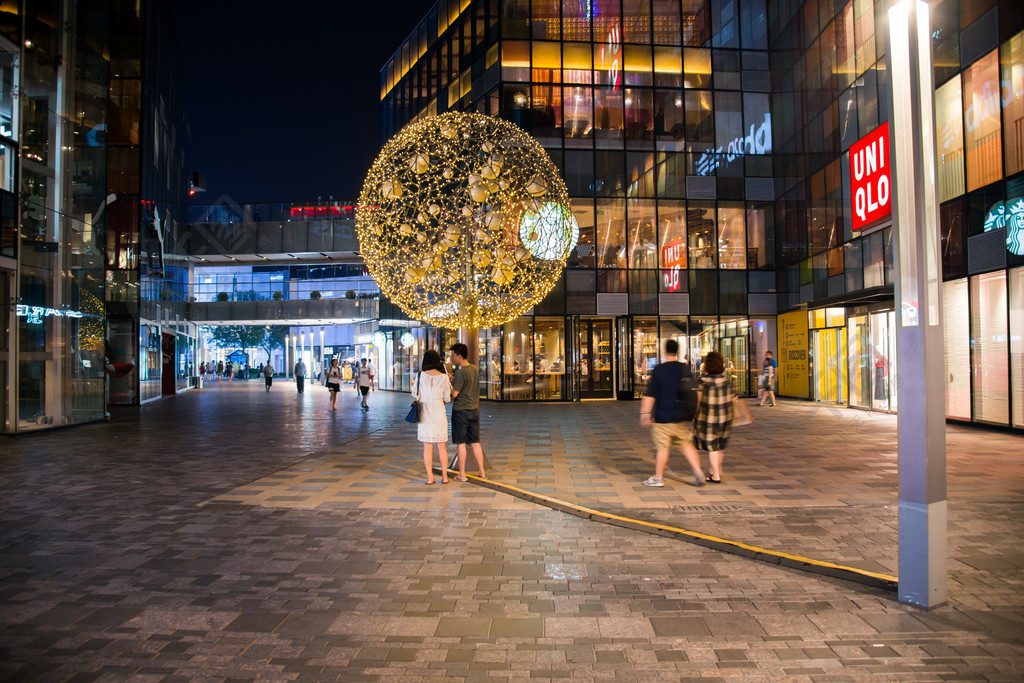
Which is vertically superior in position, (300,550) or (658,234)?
(658,234)

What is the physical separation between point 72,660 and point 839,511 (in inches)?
265

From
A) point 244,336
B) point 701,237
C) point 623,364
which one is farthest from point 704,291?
point 244,336

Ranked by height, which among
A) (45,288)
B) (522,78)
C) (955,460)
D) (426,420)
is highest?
(522,78)

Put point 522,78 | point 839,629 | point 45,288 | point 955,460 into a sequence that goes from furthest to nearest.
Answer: point 522,78, point 45,288, point 955,460, point 839,629

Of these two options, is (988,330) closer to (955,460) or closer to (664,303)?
(955,460)

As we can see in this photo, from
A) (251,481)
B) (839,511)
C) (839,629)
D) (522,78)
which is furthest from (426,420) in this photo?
(522,78)

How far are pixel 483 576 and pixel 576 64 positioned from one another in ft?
79.1

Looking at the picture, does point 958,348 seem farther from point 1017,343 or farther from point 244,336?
point 244,336

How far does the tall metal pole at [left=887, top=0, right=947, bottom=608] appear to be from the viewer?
4.23m

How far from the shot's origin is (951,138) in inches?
592

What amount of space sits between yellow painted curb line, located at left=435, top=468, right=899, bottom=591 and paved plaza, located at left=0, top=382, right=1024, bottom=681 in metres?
0.12

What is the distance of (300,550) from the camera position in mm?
5719

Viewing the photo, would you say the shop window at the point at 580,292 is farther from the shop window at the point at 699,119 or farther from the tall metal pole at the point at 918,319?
the tall metal pole at the point at 918,319

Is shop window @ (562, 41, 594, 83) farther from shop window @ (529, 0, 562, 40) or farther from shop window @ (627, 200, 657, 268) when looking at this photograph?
shop window @ (627, 200, 657, 268)
